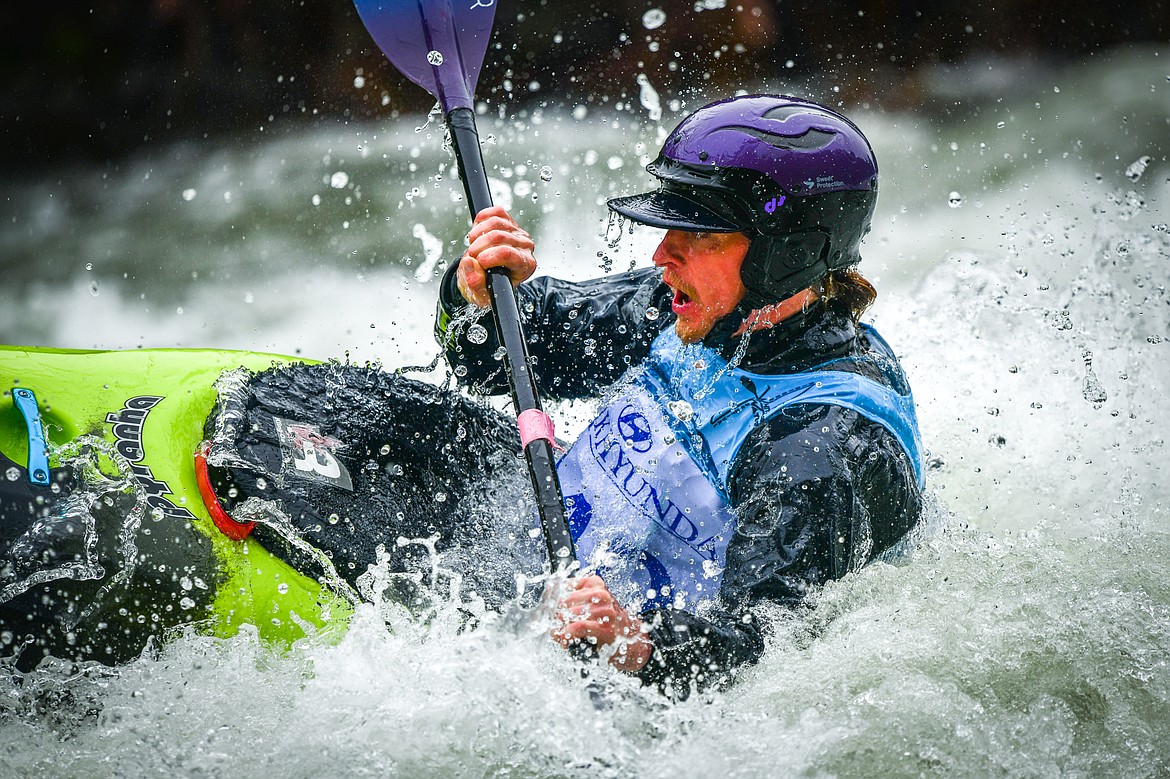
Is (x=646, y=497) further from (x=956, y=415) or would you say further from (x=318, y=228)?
(x=318, y=228)

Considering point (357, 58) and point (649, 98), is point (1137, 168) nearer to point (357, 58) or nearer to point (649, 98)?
point (649, 98)

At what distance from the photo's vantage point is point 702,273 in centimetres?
224

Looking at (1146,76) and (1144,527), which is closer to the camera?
(1144,527)

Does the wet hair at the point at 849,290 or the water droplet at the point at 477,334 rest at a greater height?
the water droplet at the point at 477,334

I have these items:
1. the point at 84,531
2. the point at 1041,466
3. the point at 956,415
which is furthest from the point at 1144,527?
the point at 84,531

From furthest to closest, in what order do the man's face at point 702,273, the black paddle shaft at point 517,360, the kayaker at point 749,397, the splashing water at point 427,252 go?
the splashing water at point 427,252, the man's face at point 702,273, the black paddle shaft at point 517,360, the kayaker at point 749,397

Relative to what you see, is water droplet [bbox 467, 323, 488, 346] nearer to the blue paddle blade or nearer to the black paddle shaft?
the black paddle shaft

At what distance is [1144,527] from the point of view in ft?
9.68

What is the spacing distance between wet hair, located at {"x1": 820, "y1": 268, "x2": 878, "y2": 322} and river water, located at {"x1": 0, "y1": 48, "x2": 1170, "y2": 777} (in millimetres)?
557

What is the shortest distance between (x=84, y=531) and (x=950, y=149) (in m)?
5.49

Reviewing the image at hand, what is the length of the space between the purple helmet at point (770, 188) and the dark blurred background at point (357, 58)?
3596 mm

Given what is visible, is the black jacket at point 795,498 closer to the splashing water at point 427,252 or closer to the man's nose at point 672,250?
the man's nose at point 672,250

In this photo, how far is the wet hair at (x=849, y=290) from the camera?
2316 millimetres

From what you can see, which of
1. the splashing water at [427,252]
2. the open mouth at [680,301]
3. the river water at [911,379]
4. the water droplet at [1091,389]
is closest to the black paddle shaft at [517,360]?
the river water at [911,379]
